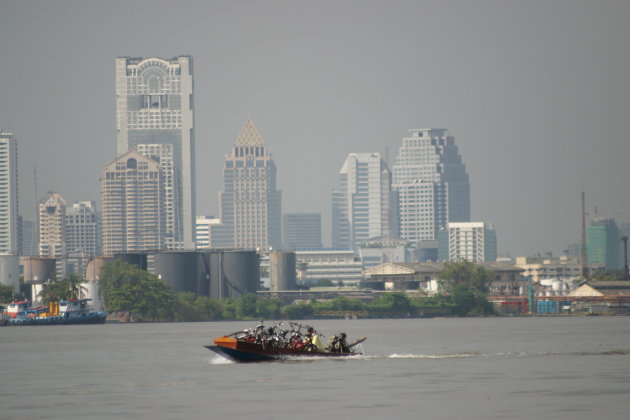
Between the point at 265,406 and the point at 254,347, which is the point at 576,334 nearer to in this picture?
the point at 254,347

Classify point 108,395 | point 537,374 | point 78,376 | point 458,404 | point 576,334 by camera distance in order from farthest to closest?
point 576,334, point 78,376, point 537,374, point 108,395, point 458,404

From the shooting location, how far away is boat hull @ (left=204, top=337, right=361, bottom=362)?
117 meters

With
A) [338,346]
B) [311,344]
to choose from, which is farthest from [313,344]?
[338,346]

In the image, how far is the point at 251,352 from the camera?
387 feet

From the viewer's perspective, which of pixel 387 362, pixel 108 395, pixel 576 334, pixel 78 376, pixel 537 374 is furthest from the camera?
pixel 576 334

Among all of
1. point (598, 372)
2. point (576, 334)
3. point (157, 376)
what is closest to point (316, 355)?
point (157, 376)

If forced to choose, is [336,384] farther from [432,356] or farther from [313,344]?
[432,356]

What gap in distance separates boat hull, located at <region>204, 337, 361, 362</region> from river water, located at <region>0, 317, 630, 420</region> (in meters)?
0.90

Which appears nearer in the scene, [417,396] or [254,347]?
[417,396]

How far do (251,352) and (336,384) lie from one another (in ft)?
79.5

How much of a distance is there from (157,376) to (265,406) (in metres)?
25.6

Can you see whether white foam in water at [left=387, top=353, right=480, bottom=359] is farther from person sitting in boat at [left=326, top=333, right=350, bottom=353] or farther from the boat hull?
the boat hull

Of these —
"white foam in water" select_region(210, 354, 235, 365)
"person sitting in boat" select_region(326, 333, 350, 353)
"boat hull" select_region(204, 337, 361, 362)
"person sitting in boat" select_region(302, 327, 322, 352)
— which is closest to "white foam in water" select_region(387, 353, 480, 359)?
"person sitting in boat" select_region(326, 333, 350, 353)

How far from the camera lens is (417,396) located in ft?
280
